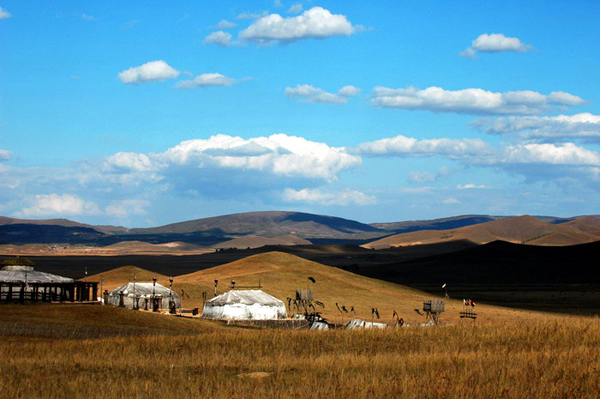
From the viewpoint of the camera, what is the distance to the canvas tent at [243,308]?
65.4m

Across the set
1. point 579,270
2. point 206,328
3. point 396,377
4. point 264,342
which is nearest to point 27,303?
point 206,328

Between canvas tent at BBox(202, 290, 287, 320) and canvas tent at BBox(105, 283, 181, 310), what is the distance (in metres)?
6.18

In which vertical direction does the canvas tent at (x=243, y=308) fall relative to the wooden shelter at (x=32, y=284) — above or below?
below

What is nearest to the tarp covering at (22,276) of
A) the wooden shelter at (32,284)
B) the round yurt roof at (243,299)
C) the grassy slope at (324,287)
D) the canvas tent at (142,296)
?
the wooden shelter at (32,284)

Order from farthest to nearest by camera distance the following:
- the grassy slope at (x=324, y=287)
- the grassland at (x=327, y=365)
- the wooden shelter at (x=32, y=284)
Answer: the grassy slope at (x=324, y=287)
the wooden shelter at (x=32, y=284)
the grassland at (x=327, y=365)

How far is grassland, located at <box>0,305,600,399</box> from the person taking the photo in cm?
1700

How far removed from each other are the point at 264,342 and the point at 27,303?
3305 cm

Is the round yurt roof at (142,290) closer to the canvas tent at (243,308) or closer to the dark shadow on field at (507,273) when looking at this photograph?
the canvas tent at (243,308)

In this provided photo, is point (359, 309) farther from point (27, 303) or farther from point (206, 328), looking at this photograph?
point (27, 303)

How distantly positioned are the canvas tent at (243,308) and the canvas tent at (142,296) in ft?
20.3

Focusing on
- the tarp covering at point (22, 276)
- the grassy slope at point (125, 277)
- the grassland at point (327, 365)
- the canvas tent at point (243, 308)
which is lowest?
the canvas tent at point (243, 308)

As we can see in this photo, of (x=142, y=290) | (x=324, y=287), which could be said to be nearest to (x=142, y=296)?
(x=142, y=290)

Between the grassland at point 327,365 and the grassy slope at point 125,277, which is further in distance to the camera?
the grassy slope at point 125,277

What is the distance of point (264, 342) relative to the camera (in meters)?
27.4
